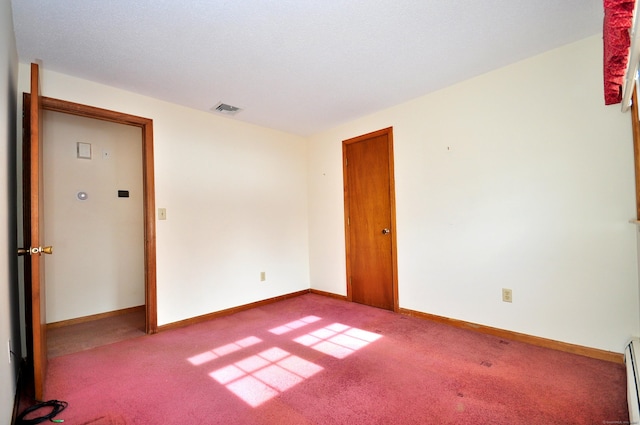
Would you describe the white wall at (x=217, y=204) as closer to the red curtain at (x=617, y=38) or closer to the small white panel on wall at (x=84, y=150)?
the small white panel on wall at (x=84, y=150)

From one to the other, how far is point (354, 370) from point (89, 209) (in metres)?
3.36

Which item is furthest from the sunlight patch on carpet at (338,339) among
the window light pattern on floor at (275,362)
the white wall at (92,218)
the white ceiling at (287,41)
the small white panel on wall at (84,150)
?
the small white panel on wall at (84,150)

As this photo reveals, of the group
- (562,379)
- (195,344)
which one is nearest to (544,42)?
(562,379)

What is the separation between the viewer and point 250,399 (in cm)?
174

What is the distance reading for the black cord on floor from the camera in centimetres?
155

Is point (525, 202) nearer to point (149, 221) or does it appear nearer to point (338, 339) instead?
point (338, 339)

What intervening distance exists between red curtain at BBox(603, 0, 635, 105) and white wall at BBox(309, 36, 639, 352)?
719 millimetres

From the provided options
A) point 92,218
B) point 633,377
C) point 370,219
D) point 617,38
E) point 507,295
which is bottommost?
point 633,377

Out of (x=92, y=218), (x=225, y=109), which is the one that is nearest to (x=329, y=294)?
(x=225, y=109)

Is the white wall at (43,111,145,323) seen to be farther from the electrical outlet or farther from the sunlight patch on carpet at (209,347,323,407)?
the electrical outlet

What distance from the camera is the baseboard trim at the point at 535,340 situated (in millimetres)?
2051

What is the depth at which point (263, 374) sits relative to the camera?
6.63 ft

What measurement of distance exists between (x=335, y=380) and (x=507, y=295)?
5.45ft

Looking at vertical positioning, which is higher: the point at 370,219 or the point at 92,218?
the point at 92,218
